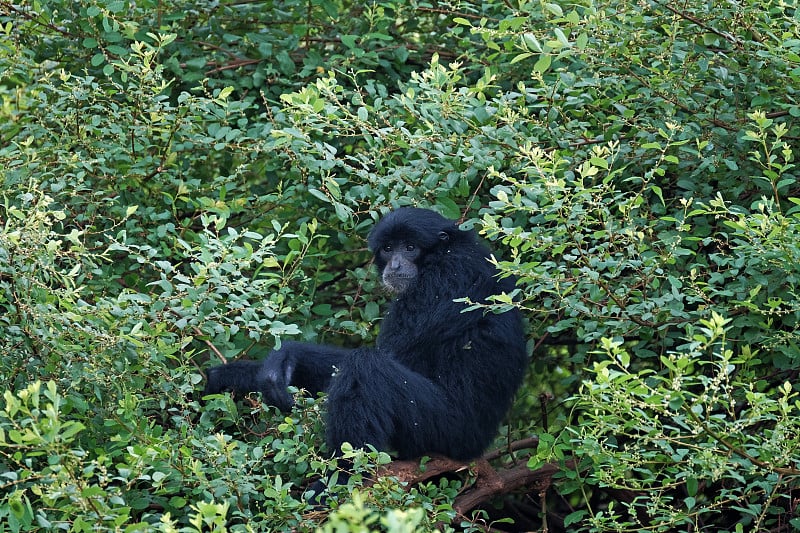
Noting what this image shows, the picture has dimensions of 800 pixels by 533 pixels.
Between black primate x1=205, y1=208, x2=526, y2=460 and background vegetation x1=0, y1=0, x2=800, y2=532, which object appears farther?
black primate x1=205, y1=208, x2=526, y2=460

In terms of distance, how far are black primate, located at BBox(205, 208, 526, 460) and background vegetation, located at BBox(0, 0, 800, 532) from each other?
0.63 feet

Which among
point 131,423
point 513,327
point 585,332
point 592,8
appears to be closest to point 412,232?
point 513,327

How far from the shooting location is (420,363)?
5965 mm

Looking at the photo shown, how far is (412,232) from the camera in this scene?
6062mm

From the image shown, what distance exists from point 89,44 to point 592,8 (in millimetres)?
3431

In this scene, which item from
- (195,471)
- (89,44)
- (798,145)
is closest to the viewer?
(195,471)

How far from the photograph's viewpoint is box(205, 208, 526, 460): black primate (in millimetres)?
5246

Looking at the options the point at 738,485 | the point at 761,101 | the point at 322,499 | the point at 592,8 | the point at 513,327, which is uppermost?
the point at 592,8

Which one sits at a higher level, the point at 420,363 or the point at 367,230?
the point at 367,230

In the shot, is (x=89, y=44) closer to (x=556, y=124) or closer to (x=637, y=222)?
(x=556, y=124)

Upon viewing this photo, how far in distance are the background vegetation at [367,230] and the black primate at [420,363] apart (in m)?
0.19

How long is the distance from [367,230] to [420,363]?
1141 mm

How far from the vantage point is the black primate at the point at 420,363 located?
17.2 ft

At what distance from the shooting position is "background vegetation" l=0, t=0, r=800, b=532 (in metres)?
4.50
